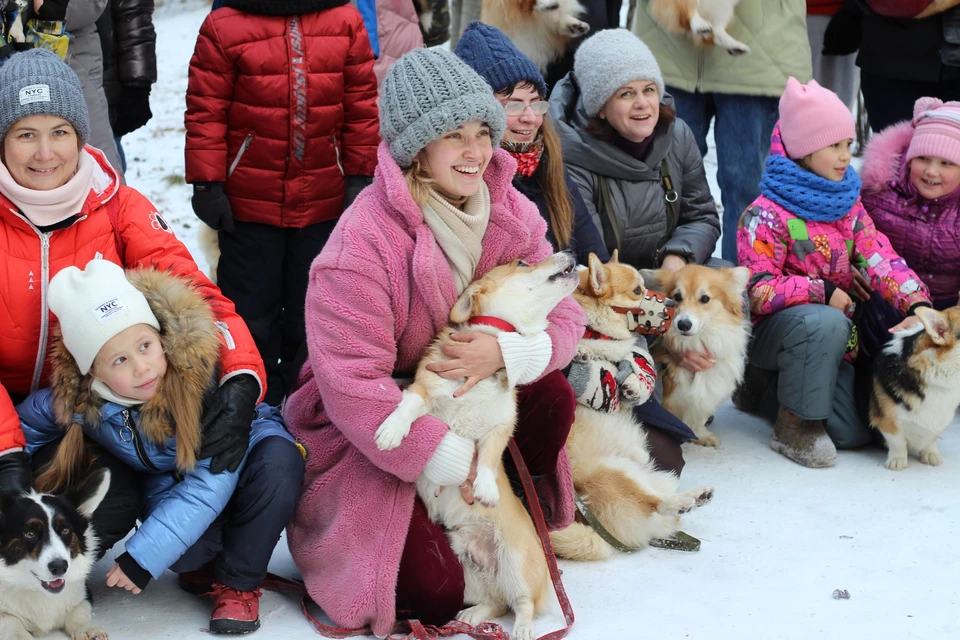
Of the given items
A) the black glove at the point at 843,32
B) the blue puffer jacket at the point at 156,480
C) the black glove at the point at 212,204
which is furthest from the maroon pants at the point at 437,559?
the black glove at the point at 843,32

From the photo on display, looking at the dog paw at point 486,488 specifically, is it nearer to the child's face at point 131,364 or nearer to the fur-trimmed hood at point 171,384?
the fur-trimmed hood at point 171,384

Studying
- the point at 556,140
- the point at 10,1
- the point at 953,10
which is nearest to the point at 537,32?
the point at 556,140

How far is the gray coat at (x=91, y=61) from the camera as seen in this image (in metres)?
3.76

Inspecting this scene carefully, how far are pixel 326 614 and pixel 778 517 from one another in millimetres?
1573

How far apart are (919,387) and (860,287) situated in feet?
1.88

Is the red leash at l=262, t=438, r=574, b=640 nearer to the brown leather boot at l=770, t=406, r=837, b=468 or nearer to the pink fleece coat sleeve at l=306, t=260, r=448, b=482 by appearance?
the pink fleece coat sleeve at l=306, t=260, r=448, b=482

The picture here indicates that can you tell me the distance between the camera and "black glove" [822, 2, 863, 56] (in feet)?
16.3

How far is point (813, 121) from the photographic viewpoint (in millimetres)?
3865

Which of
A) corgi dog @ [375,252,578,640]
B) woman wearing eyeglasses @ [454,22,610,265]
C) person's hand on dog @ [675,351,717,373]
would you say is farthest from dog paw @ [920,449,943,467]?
corgi dog @ [375,252,578,640]

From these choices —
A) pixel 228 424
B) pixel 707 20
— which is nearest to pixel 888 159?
pixel 707 20

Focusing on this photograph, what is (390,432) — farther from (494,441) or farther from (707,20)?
(707,20)

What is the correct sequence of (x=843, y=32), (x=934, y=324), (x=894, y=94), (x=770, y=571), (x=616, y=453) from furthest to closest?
(x=843, y=32), (x=894, y=94), (x=934, y=324), (x=616, y=453), (x=770, y=571)

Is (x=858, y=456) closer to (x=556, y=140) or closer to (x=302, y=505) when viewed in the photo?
(x=556, y=140)

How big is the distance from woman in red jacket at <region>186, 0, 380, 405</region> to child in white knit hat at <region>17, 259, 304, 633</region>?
1.28 metres
